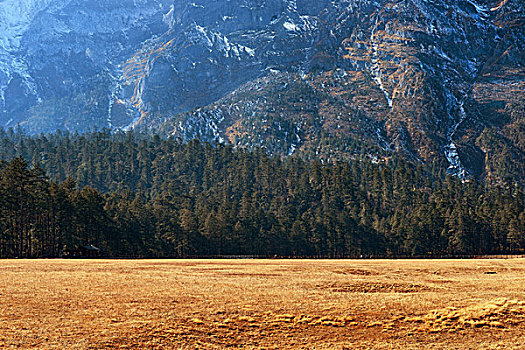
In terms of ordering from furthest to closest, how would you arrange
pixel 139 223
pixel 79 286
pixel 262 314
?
pixel 139 223 < pixel 79 286 < pixel 262 314

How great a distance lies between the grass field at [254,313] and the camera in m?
29.3

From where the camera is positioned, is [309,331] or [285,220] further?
[285,220]

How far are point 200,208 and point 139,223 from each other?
39.0 metres

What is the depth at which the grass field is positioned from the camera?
29.3 meters

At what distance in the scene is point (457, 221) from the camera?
162750 millimetres

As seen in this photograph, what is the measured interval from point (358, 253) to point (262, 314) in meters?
131

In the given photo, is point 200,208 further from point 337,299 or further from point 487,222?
point 337,299

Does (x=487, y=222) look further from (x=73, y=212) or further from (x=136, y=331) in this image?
(x=136, y=331)

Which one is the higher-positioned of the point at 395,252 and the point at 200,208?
the point at 200,208

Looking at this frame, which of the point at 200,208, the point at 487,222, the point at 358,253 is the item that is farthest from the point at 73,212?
the point at 487,222

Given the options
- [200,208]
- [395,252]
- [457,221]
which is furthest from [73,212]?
[457,221]

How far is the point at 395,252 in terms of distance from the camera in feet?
543

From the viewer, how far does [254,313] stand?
3509 centimetres

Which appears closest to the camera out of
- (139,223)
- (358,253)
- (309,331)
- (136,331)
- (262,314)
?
(136,331)
